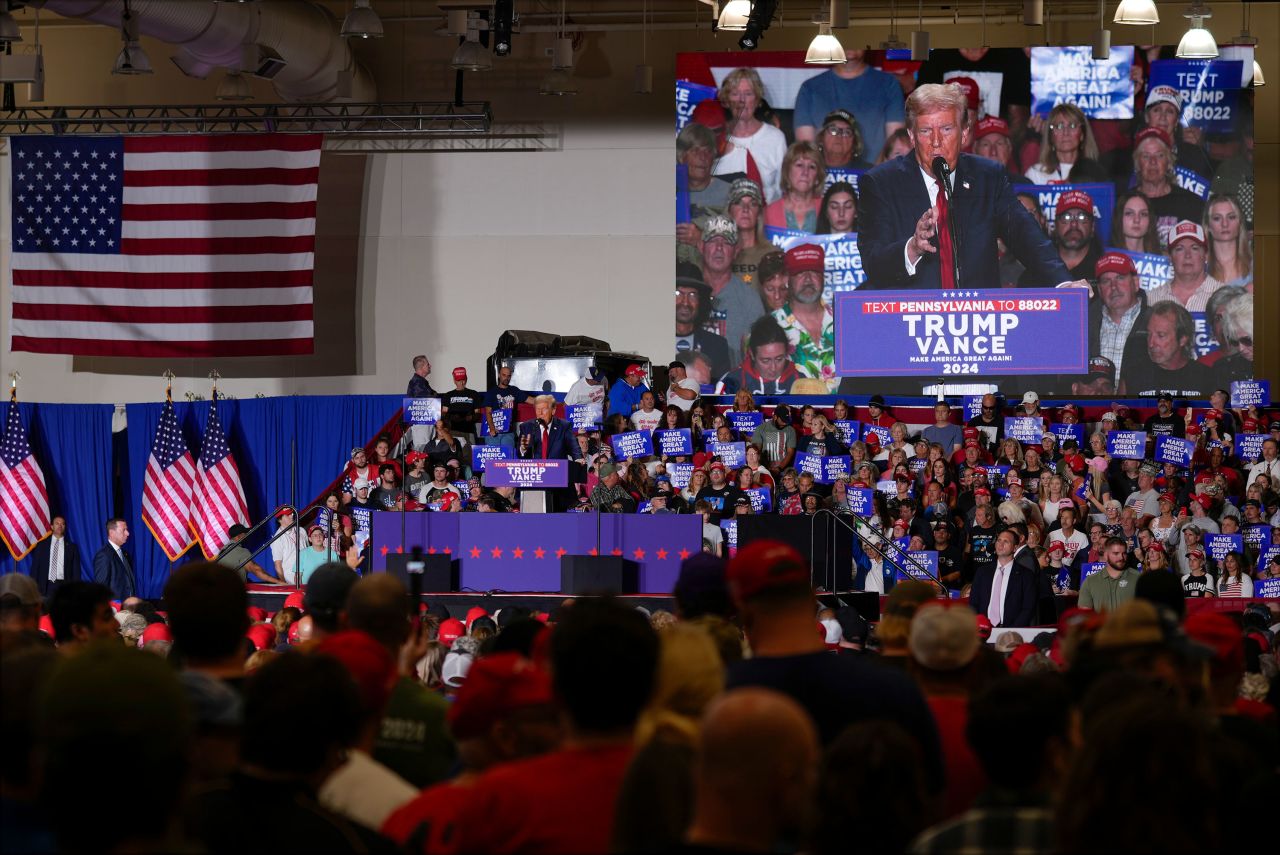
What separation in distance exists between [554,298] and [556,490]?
754cm

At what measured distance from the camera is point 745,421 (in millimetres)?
18781

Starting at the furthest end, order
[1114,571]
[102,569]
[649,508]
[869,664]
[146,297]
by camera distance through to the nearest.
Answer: [146,297]
[102,569]
[649,508]
[1114,571]
[869,664]

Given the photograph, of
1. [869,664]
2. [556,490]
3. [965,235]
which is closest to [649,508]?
[556,490]

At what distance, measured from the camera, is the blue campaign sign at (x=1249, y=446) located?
17.7 m

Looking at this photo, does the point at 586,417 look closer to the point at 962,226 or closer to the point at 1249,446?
the point at 962,226

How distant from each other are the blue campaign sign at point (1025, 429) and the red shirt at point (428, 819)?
15.8m

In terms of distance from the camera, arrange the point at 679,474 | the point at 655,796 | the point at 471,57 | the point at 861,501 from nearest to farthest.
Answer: the point at 655,796 < the point at 861,501 < the point at 679,474 < the point at 471,57

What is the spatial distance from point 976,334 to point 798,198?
2.88 meters

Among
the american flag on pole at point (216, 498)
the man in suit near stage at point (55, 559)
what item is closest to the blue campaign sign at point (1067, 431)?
the american flag on pole at point (216, 498)

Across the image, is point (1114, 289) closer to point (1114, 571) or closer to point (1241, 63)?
point (1241, 63)

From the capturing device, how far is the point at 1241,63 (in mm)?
21594

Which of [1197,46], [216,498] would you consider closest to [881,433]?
[1197,46]

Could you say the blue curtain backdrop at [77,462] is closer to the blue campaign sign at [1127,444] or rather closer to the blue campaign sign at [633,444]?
the blue campaign sign at [633,444]

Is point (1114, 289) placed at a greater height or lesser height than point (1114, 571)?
greater
